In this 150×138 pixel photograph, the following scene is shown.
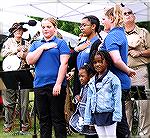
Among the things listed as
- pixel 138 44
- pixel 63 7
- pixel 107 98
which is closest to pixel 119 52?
pixel 107 98

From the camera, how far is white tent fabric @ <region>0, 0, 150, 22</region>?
29.8 feet

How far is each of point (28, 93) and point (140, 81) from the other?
2.29 metres

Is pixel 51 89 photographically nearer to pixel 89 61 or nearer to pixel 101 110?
pixel 89 61

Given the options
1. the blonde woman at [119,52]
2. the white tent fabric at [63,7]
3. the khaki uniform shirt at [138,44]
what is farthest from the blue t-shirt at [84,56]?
the white tent fabric at [63,7]

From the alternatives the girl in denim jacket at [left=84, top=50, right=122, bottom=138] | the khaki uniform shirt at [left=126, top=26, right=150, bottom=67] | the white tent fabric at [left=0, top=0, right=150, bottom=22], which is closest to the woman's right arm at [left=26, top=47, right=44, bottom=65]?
the girl in denim jacket at [left=84, top=50, right=122, bottom=138]

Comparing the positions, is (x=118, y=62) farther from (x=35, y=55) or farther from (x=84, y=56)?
(x=35, y=55)

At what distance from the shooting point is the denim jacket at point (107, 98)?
393cm

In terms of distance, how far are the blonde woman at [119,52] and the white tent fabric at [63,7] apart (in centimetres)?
473

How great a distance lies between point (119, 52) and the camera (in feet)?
13.6

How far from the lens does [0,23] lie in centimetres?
978

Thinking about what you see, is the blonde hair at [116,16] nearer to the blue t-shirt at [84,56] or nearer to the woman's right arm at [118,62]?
the woman's right arm at [118,62]

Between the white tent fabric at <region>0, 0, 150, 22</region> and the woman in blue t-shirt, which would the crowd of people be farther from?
the white tent fabric at <region>0, 0, 150, 22</region>

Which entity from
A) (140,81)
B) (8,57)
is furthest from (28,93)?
(140,81)

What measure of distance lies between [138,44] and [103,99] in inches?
78.1
